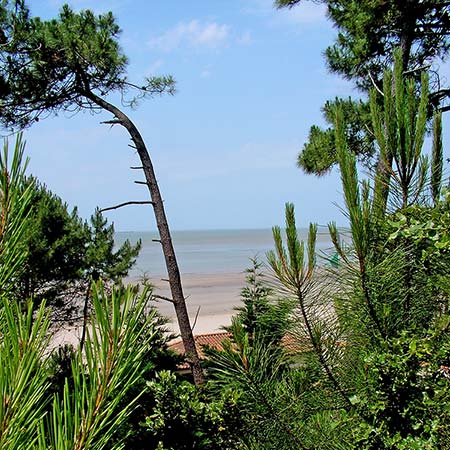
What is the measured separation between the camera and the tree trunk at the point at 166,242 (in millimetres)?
4738

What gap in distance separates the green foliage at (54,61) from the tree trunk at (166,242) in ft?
0.70

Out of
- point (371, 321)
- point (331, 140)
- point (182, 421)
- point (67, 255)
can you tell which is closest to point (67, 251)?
point (67, 255)

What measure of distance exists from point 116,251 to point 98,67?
8.31 feet

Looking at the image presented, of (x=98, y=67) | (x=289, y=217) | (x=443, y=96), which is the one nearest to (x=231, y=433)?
(x=289, y=217)

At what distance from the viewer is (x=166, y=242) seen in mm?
4883

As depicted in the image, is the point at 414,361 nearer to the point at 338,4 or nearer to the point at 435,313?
the point at 435,313

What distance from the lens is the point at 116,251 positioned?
21.5ft

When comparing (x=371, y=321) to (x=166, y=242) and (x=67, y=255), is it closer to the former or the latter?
(x=166, y=242)

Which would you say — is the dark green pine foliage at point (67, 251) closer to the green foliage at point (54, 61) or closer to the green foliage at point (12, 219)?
the green foliage at point (54, 61)

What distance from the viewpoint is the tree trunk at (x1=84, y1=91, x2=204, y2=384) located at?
187 inches

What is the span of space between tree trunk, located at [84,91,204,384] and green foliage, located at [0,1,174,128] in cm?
21

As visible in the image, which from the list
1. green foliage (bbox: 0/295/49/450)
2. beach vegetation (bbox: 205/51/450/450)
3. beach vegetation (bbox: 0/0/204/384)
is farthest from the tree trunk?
green foliage (bbox: 0/295/49/450)

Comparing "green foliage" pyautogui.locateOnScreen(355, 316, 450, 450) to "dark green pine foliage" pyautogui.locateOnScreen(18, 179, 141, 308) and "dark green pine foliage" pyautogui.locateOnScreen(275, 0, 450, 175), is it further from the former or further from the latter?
"dark green pine foliage" pyautogui.locateOnScreen(18, 179, 141, 308)

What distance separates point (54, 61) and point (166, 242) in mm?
1963
